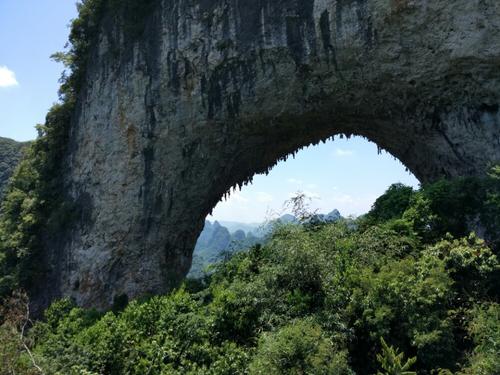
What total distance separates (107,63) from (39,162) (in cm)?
533

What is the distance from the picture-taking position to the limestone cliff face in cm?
1311

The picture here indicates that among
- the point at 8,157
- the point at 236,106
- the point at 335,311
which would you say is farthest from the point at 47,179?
the point at 8,157

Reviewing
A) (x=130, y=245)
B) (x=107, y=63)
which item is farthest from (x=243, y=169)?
(x=107, y=63)

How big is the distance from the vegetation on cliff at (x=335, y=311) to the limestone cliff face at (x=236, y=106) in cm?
375

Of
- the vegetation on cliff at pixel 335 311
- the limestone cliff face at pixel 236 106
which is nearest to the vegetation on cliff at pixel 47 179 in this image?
the limestone cliff face at pixel 236 106

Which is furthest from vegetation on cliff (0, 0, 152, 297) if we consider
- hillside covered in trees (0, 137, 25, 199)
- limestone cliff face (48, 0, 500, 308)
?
hillside covered in trees (0, 137, 25, 199)

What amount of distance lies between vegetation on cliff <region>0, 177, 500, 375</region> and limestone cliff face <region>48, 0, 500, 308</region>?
375 centimetres

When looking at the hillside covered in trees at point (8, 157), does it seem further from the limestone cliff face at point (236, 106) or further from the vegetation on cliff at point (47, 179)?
the limestone cliff face at point (236, 106)

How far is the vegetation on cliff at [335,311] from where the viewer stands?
719 centimetres

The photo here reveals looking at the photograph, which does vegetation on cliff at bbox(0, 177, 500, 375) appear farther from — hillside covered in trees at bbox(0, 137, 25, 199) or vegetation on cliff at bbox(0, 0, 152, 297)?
hillside covered in trees at bbox(0, 137, 25, 199)

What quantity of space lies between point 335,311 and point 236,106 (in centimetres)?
917

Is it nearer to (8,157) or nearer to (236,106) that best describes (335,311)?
(236,106)

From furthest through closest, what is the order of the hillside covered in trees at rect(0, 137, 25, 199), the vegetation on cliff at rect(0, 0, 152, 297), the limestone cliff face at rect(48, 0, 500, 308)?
the hillside covered in trees at rect(0, 137, 25, 199) < the vegetation on cliff at rect(0, 0, 152, 297) < the limestone cliff face at rect(48, 0, 500, 308)

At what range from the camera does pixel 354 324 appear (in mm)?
7957
